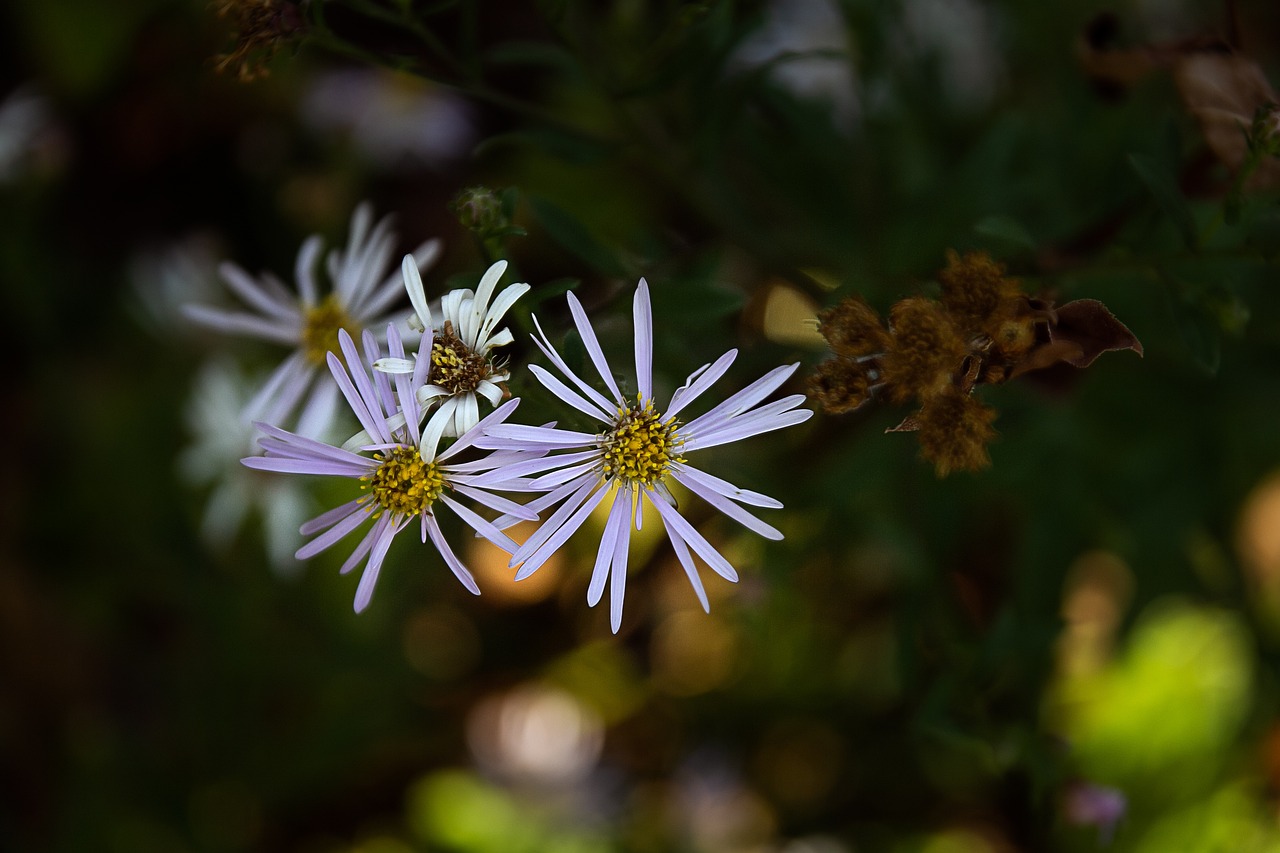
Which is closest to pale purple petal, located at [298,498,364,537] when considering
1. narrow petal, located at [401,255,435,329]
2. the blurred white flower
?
narrow petal, located at [401,255,435,329]

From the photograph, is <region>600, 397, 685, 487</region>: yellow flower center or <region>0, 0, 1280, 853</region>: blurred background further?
<region>0, 0, 1280, 853</region>: blurred background

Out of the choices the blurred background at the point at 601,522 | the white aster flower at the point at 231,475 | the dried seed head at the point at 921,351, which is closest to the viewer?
the dried seed head at the point at 921,351

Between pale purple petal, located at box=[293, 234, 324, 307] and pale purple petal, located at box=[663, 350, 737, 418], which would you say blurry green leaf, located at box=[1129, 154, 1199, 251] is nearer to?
pale purple petal, located at box=[663, 350, 737, 418]

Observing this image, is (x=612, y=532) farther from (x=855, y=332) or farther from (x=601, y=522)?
(x=601, y=522)

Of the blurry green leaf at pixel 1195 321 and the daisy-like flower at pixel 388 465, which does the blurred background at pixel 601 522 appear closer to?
the blurry green leaf at pixel 1195 321

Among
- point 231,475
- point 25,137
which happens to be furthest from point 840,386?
point 25,137

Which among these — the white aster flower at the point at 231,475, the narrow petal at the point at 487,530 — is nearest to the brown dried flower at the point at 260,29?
the narrow petal at the point at 487,530

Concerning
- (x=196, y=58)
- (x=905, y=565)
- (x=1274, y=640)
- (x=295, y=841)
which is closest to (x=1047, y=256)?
(x=905, y=565)
